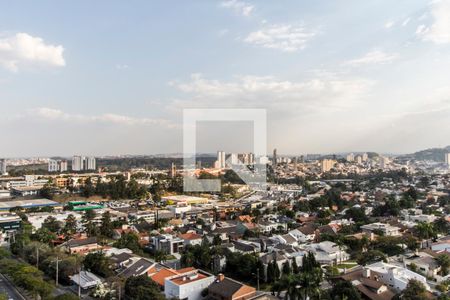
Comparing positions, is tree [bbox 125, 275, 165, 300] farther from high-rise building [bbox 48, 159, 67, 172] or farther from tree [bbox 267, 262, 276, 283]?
high-rise building [bbox 48, 159, 67, 172]

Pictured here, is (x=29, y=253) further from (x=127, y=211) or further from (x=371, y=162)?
(x=371, y=162)

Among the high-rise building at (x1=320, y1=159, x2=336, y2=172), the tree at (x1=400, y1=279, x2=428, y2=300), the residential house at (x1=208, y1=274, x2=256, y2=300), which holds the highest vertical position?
the high-rise building at (x1=320, y1=159, x2=336, y2=172)

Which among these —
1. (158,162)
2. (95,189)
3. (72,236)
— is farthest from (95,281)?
(158,162)

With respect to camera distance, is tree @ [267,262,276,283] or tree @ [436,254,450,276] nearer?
tree @ [267,262,276,283]

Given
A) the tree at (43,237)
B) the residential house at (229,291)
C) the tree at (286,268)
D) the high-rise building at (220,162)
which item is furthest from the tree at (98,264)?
the high-rise building at (220,162)

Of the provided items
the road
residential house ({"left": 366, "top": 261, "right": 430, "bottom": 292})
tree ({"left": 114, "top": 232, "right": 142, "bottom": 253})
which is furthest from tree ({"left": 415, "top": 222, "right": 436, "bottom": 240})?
the road
